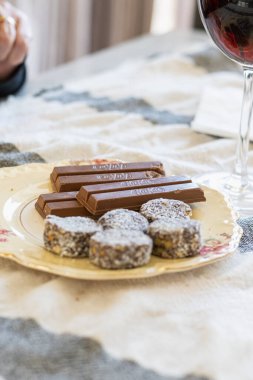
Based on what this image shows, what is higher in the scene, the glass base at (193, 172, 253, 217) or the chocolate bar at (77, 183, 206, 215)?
the chocolate bar at (77, 183, 206, 215)

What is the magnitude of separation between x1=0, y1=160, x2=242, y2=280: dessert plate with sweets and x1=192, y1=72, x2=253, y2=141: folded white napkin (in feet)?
1.04

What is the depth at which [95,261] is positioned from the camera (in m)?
0.53

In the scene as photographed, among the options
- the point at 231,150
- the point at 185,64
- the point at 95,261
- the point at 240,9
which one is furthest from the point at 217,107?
the point at 95,261

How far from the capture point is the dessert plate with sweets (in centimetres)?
53

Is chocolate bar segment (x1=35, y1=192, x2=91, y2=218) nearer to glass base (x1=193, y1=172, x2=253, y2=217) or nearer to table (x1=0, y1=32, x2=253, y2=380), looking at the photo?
table (x1=0, y1=32, x2=253, y2=380)

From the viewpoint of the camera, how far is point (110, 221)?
57 centimetres

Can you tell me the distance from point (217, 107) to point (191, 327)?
656 mm

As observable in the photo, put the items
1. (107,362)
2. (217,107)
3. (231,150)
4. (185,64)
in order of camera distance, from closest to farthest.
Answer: (107,362) → (231,150) → (217,107) → (185,64)

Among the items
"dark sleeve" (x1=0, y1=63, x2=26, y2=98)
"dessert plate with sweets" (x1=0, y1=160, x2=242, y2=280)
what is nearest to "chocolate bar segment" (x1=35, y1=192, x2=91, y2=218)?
"dessert plate with sweets" (x1=0, y1=160, x2=242, y2=280)

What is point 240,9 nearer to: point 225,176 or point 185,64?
point 225,176

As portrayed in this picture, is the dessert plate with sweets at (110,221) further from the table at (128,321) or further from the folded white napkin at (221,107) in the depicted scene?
the folded white napkin at (221,107)

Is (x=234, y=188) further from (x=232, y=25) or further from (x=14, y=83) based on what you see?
(x=14, y=83)

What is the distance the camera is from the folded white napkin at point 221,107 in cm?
102

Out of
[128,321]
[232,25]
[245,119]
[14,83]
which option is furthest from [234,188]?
[14,83]
